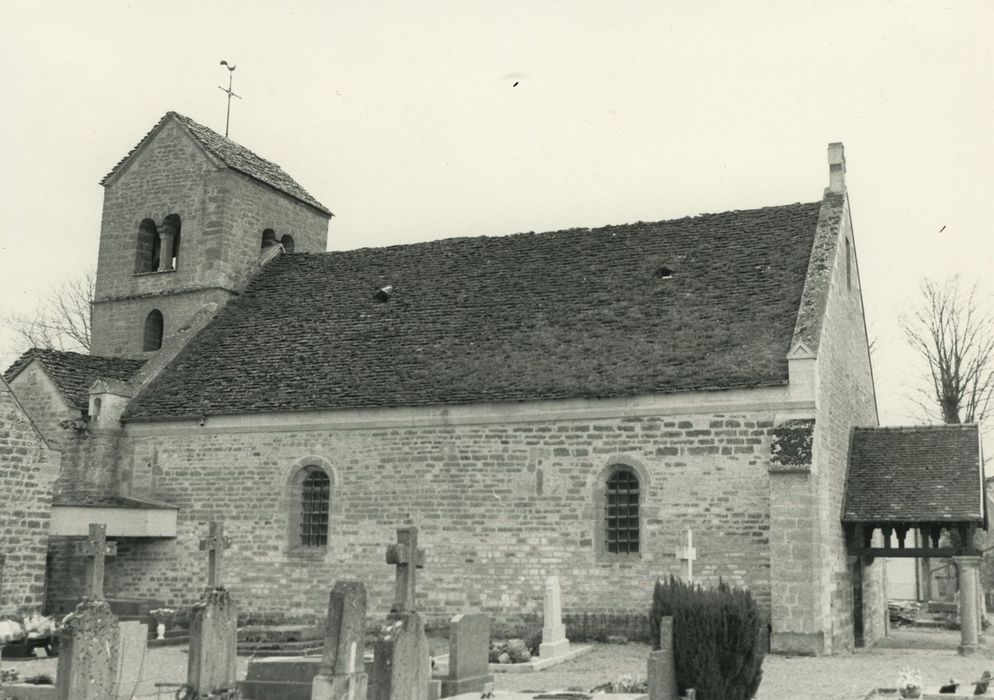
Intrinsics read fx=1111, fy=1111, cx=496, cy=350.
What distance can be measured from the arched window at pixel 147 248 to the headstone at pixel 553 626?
15446mm

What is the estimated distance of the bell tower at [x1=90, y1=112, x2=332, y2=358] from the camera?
90.4 ft

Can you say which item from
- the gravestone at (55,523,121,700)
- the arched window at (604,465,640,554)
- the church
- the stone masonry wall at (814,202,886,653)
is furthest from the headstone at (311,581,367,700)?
the stone masonry wall at (814,202,886,653)

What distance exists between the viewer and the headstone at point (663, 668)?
11.9 meters

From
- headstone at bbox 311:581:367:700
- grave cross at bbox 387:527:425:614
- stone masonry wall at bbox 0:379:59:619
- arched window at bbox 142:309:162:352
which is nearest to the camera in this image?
headstone at bbox 311:581:367:700

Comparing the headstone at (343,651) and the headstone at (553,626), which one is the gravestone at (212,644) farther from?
the headstone at (553,626)

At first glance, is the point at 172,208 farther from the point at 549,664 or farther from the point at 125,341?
the point at 549,664

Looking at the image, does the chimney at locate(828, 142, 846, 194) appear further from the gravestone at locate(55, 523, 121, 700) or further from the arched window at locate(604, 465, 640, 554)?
the gravestone at locate(55, 523, 121, 700)

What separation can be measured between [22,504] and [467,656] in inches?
375

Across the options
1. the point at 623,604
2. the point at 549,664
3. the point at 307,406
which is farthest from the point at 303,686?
the point at 307,406

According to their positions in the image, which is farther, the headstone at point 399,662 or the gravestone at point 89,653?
the gravestone at point 89,653

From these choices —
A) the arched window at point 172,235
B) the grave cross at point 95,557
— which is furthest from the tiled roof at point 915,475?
the arched window at point 172,235

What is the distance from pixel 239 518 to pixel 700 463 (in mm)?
9557

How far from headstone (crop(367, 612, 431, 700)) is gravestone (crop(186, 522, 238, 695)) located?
2.24 meters

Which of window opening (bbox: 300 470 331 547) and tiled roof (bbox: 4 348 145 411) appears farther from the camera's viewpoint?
tiled roof (bbox: 4 348 145 411)
